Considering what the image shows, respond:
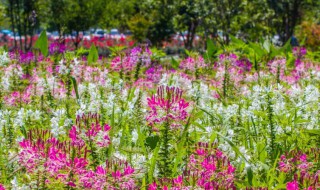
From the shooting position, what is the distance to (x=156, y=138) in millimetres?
3043

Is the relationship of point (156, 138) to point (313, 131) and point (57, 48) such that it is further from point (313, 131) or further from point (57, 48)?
point (57, 48)

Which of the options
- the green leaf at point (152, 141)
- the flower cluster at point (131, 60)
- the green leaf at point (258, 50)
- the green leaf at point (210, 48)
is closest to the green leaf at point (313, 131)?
the green leaf at point (152, 141)

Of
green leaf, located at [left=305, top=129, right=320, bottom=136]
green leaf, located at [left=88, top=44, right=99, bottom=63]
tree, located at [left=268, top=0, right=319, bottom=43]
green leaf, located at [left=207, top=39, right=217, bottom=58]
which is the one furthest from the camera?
tree, located at [left=268, top=0, right=319, bottom=43]

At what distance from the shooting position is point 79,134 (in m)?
2.80

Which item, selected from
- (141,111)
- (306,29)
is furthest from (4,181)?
(306,29)

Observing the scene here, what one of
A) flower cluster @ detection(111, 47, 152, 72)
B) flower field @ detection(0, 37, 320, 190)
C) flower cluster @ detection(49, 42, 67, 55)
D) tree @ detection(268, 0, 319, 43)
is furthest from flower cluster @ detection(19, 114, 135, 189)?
tree @ detection(268, 0, 319, 43)

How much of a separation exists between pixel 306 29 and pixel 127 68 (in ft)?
61.0

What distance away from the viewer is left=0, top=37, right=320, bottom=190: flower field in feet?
7.47

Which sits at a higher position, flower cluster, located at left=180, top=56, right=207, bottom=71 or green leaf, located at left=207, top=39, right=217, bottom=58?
flower cluster, located at left=180, top=56, right=207, bottom=71

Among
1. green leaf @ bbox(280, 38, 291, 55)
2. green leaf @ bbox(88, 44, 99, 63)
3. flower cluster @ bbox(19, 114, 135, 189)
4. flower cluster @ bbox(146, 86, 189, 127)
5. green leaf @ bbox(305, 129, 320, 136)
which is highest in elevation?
flower cluster @ bbox(146, 86, 189, 127)

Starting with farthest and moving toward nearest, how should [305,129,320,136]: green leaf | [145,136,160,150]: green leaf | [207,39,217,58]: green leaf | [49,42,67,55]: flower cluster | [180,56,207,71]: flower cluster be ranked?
[207,39,217,58]: green leaf, [49,42,67,55]: flower cluster, [180,56,207,71]: flower cluster, [305,129,320,136]: green leaf, [145,136,160,150]: green leaf

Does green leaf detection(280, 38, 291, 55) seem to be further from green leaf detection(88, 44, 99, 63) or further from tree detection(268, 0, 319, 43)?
tree detection(268, 0, 319, 43)

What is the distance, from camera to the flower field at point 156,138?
2.28m

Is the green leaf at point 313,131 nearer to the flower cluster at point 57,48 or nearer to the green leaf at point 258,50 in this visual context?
the flower cluster at point 57,48
